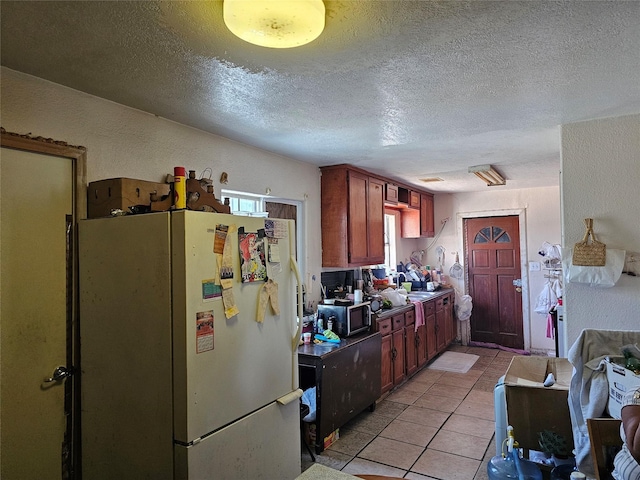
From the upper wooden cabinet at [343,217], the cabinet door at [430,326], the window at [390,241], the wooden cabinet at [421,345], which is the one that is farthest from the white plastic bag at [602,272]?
the window at [390,241]

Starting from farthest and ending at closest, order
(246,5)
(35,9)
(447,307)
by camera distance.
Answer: (447,307)
(35,9)
(246,5)

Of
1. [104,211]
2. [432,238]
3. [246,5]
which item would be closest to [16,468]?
[104,211]

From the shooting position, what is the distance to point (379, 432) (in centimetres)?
331

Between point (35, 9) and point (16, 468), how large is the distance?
1.89 metres

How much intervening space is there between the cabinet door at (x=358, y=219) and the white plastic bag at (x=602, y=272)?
6.18 ft

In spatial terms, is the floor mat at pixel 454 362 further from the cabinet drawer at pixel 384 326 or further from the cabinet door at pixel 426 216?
the cabinet door at pixel 426 216

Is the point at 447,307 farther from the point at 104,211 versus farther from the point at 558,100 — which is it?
the point at 104,211

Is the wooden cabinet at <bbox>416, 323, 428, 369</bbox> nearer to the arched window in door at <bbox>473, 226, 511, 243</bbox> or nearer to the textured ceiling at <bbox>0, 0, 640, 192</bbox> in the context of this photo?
the arched window in door at <bbox>473, 226, 511, 243</bbox>

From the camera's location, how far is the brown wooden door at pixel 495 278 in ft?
19.1

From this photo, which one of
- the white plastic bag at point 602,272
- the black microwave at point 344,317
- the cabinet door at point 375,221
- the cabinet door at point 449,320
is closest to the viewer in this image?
the white plastic bag at point 602,272

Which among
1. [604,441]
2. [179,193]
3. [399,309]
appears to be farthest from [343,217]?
[604,441]

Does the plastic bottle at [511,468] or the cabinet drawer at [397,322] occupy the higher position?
the cabinet drawer at [397,322]

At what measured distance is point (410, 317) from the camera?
4.53m

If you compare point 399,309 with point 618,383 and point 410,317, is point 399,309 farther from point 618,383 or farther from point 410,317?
point 618,383
